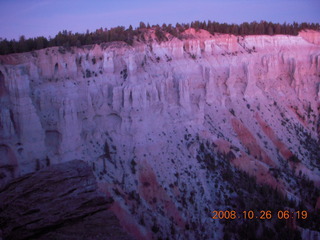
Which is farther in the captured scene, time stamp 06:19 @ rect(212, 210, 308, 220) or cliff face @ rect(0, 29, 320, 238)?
time stamp 06:19 @ rect(212, 210, 308, 220)

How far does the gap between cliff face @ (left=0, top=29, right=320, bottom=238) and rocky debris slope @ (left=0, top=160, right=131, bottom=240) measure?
5.02 meters

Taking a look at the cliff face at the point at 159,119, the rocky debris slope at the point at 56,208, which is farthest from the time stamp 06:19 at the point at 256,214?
the rocky debris slope at the point at 56,208

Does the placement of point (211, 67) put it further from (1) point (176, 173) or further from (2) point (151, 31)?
(1) point (176, 173)

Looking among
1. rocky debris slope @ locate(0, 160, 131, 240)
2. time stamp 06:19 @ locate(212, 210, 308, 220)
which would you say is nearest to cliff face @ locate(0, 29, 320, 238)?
time stamp 06:19 @ locate(212, 210, 308, 220)

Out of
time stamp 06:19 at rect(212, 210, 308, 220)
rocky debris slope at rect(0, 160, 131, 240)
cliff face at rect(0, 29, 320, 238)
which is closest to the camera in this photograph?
rocky debris slope at rect(0, 160, 131, 240)

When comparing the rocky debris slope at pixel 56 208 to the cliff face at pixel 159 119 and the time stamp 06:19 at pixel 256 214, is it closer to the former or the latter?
the cliff face at pixel 159 119

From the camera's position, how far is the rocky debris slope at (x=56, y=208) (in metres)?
9.99

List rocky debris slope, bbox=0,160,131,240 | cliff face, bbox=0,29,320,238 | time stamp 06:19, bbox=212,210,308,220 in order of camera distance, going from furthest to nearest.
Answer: time stamp 06:19, bbox=212,210,308,220 → cliff face, bbox=0,29,320,238 → rocky debris slope, bbox=0,160,131,240

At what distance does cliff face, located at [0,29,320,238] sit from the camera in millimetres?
16422

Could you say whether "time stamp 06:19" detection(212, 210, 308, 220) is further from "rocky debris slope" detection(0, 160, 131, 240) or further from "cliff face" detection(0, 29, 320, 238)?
"rocky debris slope" detection(0, 160, 131, 240)

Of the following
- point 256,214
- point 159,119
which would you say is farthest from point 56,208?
point 256,214

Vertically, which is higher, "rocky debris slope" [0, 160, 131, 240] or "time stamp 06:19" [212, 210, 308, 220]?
"rocky debris slope" [0, 160, 131, 240]

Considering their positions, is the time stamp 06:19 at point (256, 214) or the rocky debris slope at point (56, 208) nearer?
the rocky debris slope at point (56, 208)

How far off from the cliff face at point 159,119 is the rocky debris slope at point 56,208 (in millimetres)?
5018
